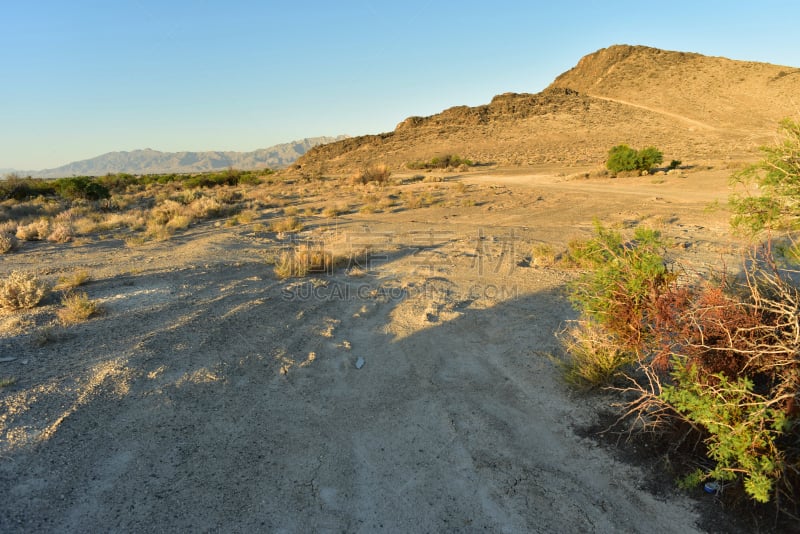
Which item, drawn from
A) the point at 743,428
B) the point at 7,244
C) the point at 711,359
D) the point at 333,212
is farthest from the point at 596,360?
the point at 7,244

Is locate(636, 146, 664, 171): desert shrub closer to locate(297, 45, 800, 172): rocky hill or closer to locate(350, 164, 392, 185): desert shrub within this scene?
locate(297, 45, 800, 172): rocky hill

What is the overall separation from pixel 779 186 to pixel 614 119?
6115 centimetres

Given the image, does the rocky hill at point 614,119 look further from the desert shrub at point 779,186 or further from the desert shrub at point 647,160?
the desert shrub at point 779,186

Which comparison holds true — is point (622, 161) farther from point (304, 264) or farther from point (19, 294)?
→ point (19, 294)

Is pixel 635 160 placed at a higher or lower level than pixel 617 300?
higher

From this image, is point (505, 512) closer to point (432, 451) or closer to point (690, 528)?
point (432, 451)

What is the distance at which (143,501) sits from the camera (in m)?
3.23

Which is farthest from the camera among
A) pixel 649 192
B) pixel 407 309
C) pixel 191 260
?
pixel 649 192

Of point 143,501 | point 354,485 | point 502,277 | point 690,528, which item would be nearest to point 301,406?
point 354,485

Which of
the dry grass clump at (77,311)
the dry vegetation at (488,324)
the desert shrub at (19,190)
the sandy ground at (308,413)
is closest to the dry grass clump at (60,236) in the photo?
the dry vegetation at (488,324)

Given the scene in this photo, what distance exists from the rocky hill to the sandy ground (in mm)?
35772

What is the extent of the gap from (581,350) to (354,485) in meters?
2.88

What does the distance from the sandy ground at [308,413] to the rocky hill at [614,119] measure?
1408 inches

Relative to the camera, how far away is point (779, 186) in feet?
12.0
